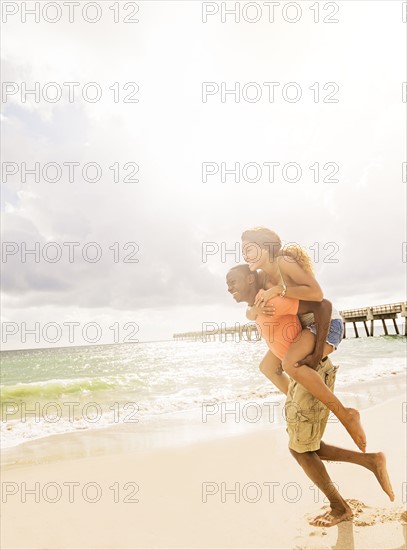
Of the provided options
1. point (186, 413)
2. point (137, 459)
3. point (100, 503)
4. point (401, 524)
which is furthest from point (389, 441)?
point (186, 413)

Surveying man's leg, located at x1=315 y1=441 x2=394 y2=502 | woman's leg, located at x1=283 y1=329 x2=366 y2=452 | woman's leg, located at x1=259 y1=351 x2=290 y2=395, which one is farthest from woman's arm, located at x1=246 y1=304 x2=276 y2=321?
man's leg, located at x1=315 y1=441 x2=394 y2=502

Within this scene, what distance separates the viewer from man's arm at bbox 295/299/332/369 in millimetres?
2838

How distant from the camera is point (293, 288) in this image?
271cm

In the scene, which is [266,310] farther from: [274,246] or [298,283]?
[274,246]

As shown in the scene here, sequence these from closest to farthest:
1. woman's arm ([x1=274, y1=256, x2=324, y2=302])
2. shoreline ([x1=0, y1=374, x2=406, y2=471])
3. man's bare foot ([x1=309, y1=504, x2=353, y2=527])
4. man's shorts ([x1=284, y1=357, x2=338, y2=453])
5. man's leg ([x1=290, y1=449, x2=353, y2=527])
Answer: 1. woman's arm ([x1=274, y1=256, x2=324, y2=302])
2. man's shorts ([x1=284, y1=357, x2=338, y2=453])
3. man's leg ([x1=290, y1=449, x2=353, y2=527])
4. man's bare foot ([x1=309, y1=504, x2=353, y2=527])
5. shoreline ([x1=0, y1=374, x2=406, y2=471])

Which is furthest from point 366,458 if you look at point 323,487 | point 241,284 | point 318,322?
point 241,284

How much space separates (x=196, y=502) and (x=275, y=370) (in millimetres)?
2350

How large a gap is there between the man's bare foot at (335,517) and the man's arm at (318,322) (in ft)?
5.58

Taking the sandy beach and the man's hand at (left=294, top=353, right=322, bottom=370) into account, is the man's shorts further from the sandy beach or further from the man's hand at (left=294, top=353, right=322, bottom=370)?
the sandy beach

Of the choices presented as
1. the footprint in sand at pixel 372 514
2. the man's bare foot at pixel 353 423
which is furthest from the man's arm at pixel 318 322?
the footprint in sand at pixel 372 514

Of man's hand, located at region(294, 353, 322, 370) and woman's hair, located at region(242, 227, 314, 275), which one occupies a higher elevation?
woman's hair, located at region(242, 227, 314, 275)

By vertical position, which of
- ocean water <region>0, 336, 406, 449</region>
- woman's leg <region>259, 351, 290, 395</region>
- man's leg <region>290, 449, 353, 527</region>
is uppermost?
woman's leg <region>259, 351, 290, 395</region>

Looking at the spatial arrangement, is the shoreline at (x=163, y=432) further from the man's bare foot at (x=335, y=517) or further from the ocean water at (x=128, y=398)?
the man's bare foot at (x=335, y=517)

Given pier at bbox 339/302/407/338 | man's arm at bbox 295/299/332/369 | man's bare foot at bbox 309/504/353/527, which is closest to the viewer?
man's arm at bbox 295/299/332/369
